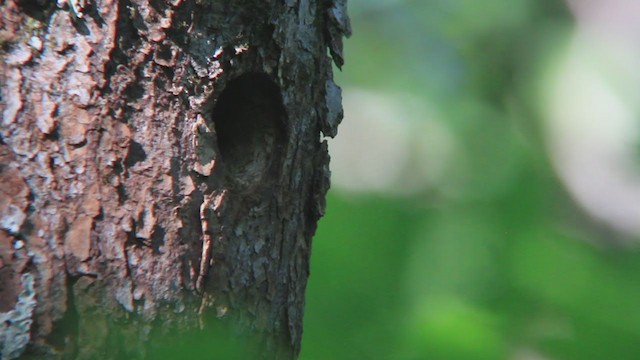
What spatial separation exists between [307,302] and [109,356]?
0.35 metres

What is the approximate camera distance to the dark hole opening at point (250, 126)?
135cm

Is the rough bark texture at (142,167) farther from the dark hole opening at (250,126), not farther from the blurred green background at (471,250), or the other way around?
the blurred green background at (471,250)

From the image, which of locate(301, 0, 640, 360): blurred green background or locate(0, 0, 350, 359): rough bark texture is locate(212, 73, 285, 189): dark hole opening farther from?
locate(301, 0, 640, 360): blurred green background

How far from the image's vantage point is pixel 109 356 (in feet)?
3.72

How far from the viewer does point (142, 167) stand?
1.21 m

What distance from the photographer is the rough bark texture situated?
1.13m

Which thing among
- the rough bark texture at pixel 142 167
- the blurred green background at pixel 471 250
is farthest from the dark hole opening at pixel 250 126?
the blurred green background at pixel 471 250

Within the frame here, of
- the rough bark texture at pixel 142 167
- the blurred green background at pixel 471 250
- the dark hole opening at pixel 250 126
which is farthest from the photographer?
the dark hole opening at pixel 250 126

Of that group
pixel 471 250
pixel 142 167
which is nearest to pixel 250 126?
pixel 142 167

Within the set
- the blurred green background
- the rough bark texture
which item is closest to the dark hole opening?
the rough bark texture

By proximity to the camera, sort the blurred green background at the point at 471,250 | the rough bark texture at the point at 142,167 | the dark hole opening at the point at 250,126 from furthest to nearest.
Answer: the dark hole opening at the point at 250,126, the rough bark texture at the point at 142,167, the blurred green background at the point at 471,250

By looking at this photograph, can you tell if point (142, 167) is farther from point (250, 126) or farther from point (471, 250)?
point (471, 250)

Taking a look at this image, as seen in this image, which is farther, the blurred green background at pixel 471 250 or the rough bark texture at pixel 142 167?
the rough bark texture at pixel 142 167

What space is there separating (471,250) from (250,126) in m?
0.40
